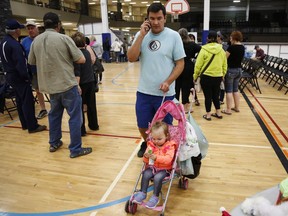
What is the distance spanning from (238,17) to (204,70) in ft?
72.7

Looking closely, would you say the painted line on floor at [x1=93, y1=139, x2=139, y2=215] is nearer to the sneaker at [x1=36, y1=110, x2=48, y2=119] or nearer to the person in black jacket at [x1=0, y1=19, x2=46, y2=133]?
the person in black jacket at [x1=0, y1=19, x2=46, y2=133]

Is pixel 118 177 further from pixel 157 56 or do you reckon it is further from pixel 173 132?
pixel 157 56

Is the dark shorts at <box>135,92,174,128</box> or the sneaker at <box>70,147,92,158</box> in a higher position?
the dark shorts at <box>135,92,174,128</box>

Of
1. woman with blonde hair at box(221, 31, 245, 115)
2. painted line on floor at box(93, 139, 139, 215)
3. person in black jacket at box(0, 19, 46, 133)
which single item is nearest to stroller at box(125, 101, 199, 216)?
painted line on floor at box(93, 139, 139, 215)

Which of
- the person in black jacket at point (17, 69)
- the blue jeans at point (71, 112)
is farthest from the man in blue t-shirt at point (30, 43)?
the blue jeans at point (71, 112)

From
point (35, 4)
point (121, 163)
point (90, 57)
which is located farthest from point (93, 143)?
point (35, 4)

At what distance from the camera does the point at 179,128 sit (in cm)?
226

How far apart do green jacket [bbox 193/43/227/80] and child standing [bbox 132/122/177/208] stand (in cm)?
233

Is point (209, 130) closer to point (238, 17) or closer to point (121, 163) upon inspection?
point (121, 163)

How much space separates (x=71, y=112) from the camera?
3117 millimetres

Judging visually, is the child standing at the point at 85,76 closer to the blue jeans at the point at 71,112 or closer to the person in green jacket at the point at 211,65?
the blue jeans at the point at 71,112

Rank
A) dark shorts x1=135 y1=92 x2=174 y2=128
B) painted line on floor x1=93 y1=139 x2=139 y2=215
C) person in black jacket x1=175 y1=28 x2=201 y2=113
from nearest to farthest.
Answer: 1. painted line on floor x1=93 y1=139 x2=139 y2=215
2. dark shorts x1=135 y1=92 x2=174 y2=128
3. person in black jacket x1=175 y1=28 x2=201 y2=113

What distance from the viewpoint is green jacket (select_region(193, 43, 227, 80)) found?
13.7 ft

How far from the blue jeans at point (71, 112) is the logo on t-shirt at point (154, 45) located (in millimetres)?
1205
